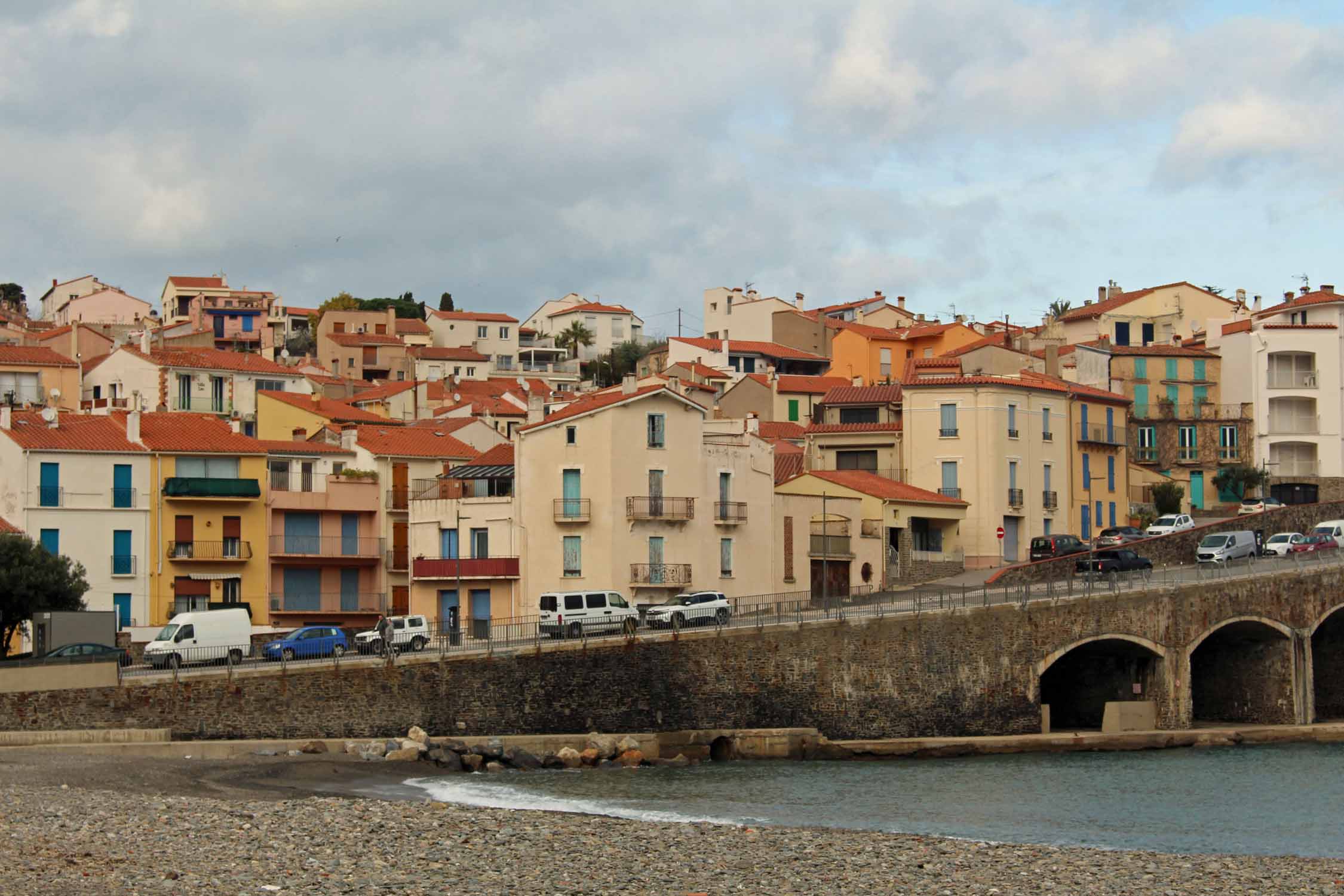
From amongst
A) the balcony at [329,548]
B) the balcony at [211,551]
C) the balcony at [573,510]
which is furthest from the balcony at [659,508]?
the balcony at [211,551]

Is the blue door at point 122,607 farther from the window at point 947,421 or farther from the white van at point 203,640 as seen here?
the window at point 947,421

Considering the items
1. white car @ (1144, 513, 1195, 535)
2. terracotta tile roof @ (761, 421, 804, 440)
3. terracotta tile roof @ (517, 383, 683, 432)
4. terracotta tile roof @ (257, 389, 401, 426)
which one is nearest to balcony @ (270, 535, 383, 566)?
terracotta tile roof @ (517, 383, 683, 432)

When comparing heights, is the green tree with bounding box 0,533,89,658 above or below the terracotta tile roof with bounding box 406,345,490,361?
below

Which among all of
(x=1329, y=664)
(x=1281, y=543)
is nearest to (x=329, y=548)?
(x=1281, y=543)

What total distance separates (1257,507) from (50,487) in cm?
5535

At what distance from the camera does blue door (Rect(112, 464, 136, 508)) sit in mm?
70562

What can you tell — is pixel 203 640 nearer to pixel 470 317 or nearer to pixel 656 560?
pixel 656 560

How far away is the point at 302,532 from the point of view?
74812 millimetres

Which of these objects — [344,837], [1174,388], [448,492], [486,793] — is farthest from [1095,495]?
[344,837]

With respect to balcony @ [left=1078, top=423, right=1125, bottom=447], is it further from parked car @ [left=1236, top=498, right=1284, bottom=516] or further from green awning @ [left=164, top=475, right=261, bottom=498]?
green awning @ [left=164, top=475, right=261, bottom=498]

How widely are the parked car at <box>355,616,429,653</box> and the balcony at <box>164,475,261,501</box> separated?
13.6m

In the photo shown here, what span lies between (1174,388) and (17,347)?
60.8 metres

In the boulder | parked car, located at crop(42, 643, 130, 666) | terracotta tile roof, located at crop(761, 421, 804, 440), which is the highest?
terracotta tile roof, located at crop(761, 421, 804, 440)

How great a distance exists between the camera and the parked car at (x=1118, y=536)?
3233 inches
